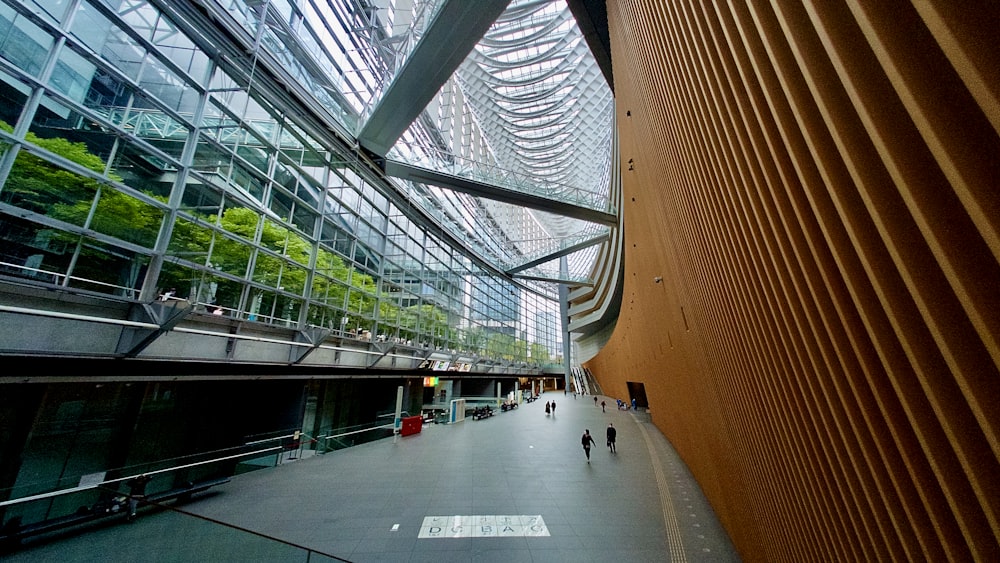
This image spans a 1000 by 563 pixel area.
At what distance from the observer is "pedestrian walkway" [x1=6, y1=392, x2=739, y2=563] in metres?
3.48

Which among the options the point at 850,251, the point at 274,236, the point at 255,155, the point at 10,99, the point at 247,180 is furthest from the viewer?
the point at 274,236

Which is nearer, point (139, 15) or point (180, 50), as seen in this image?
point (139, 15)

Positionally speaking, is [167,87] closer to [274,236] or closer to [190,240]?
[190,240]

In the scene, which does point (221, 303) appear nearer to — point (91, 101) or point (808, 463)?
point (91, 101)

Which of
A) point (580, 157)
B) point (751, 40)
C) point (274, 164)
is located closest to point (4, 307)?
point (274, 164)

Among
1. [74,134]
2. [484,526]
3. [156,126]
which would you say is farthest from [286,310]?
[484,526]

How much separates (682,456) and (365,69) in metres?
18.4

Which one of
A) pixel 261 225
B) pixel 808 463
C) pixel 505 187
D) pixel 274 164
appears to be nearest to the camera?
pixel 808 463

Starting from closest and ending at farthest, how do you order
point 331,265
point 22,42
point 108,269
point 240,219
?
point 22,42
point 108,269
point 240,219
point 331,265

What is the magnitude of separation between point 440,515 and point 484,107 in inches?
1273

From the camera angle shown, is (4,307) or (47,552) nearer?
(47,552)

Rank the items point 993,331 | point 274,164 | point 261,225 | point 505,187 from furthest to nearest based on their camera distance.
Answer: point 505,187 → point 274,164 → point 261,225 → point 993,331

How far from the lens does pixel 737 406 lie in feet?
14.4

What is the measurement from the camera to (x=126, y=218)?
698 centimetres
